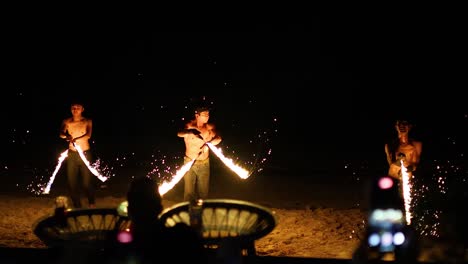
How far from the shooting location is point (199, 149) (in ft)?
28.6

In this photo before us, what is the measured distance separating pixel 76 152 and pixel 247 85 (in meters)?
18.2

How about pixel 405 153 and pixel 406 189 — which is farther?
pixel 405 153

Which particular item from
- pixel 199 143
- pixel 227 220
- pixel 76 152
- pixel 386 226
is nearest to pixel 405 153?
pixel 199 143

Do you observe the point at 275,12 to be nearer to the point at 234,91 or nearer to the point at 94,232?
the point at 234,91

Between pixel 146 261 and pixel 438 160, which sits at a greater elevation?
pixel 438 160

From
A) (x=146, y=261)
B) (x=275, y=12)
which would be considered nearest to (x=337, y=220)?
(x=146, y=261)

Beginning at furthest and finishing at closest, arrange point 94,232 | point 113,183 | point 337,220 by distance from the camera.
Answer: point 113,183 < point 337,220 < point 94,232

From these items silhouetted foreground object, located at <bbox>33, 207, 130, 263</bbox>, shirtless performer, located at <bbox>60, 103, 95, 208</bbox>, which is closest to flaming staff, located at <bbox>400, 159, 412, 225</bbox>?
silhouetted foreground object, located at <bbox>33, 207, 130, 263</bbox>

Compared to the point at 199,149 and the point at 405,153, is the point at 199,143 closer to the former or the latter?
the point at 199,149

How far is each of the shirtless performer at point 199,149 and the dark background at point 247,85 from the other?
458cm

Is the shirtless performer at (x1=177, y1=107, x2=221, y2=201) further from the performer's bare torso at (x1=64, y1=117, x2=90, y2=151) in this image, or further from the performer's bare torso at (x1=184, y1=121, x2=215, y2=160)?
the performer's bare torso at (x1=64, y1=117, x2=90, y2=151)

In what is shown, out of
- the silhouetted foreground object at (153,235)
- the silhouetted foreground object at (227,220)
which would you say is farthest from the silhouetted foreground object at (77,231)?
the silhouetted foreground object at (227,220)

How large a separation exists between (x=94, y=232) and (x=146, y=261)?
6.78ft

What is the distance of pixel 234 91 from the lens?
85.8 feet
